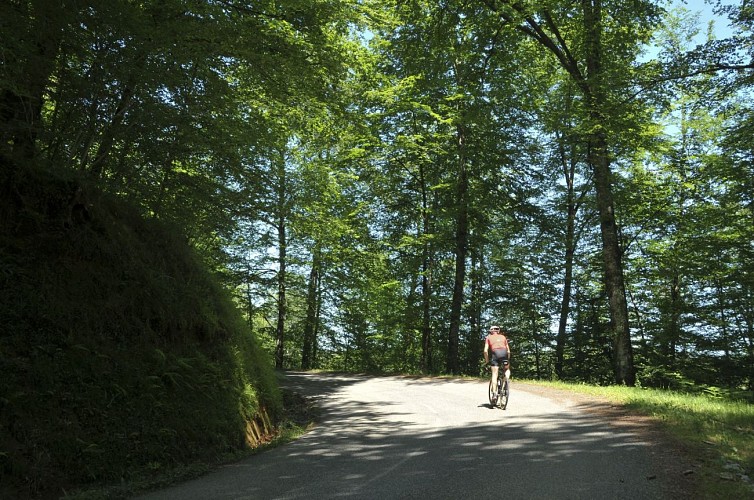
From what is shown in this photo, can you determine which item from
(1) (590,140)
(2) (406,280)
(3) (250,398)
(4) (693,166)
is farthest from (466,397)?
(4) (693,166)

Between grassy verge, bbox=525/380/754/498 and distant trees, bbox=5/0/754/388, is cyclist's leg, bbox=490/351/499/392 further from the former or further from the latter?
distant trees, bbox=5/0/754/388

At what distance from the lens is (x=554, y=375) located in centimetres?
2731

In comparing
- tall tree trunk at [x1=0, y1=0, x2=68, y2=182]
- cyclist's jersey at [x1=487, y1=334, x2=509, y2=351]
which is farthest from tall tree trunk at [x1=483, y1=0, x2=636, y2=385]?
tall tree trunk at [x1=0, y1=0, x2=68, y2=182]

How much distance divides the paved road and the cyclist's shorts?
1027 mm

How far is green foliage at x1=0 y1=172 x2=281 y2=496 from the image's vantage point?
5535mm

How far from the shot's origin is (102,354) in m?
6.71

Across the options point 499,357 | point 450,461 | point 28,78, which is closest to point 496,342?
point 499,357

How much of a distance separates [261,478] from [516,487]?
2.97 meters

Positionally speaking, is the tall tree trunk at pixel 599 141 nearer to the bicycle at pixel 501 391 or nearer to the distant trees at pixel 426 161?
the distant trees at pixel 426 161

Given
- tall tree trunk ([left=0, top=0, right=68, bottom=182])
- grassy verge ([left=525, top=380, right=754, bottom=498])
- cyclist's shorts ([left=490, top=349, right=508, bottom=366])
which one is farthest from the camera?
cyclist's shorts ([left=490, top=349, right=508, bottom=366])

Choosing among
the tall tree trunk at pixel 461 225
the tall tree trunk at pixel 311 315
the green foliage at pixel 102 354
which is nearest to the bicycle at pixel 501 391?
the green foliage at pixel 102 354

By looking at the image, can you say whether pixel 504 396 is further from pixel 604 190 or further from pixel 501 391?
pixel 604 190

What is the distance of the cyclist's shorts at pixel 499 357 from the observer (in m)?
11.4

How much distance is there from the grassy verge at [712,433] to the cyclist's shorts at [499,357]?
2.58m
